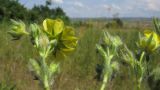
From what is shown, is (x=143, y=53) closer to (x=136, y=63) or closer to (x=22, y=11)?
(x=136, y=63)

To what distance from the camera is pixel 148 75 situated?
0.93m

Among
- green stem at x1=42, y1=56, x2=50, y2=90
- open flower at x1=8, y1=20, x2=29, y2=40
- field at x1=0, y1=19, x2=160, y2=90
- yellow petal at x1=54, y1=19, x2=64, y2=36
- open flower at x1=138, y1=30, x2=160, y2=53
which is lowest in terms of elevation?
field at x1=0, y1=19, x2=160, y2=90

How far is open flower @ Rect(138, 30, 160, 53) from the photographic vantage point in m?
0.98

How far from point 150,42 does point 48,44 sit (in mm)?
258

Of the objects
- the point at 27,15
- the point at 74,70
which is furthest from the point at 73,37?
the point at 27,15

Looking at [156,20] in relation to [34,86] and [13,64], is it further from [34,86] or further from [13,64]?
[13,64]

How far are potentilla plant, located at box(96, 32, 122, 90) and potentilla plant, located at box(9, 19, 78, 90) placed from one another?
7 centimetres

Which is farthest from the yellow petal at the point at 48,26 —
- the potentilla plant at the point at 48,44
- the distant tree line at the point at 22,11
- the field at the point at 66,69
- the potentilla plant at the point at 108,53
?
the distant tree line at the point at 22,11

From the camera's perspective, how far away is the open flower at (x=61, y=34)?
0.92m

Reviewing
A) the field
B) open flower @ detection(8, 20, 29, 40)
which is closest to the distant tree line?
the field

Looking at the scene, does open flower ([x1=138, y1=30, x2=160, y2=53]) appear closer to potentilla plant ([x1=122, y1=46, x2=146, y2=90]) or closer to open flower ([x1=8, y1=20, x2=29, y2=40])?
potentilla plant ([x1=122, y1=46, x2=146, y2=90])

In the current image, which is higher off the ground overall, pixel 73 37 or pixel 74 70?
pixel 73 37

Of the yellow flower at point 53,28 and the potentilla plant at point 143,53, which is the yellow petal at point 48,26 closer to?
the yellow flower at point 53,28

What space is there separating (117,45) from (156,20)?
4.3 inches
